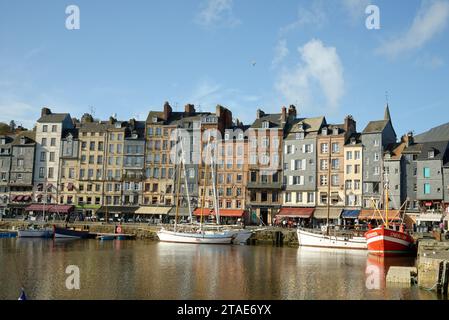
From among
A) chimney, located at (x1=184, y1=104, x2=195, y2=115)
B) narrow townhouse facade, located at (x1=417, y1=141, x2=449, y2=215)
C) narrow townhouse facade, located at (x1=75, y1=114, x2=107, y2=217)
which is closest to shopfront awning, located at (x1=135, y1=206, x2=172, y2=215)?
narrow townhouse facade, located at (x1=75, y1=114, x2=107, y2=217)

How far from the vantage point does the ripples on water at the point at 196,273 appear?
2841 cm

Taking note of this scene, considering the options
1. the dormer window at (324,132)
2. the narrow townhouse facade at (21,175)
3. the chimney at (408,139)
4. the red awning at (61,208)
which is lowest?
the red awning at (61,208)

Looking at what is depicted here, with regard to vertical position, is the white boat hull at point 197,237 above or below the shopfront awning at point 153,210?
below

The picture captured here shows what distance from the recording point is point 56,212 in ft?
261

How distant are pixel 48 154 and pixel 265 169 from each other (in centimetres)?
3722

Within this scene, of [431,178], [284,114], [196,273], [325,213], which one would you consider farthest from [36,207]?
[431,178]

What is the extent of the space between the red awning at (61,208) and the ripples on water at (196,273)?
2484 centimetres

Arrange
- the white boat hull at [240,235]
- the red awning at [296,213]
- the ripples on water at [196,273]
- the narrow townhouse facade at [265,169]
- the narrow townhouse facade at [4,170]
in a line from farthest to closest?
the narrow townhouse facade at [4,170] → the narrow townhouse facade at [265,169] → the red awning at [296,213] → the white boat hull at [240,235] → the ripples on water at [196,273]

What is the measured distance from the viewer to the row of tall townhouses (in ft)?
220

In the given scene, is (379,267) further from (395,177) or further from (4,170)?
(4,170)

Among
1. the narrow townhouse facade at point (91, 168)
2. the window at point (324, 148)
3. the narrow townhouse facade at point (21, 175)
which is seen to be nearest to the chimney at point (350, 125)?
the window at point (324, 148)

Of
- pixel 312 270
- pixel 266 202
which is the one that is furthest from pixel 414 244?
pixel 266 202

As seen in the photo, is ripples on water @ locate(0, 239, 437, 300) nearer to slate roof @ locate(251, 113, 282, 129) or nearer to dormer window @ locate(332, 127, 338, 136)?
dormer window @ locate(332, 127, 338, 136)

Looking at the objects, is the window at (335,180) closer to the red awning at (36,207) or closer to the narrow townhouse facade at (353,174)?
the narrow townhouse facade at (353,174)
